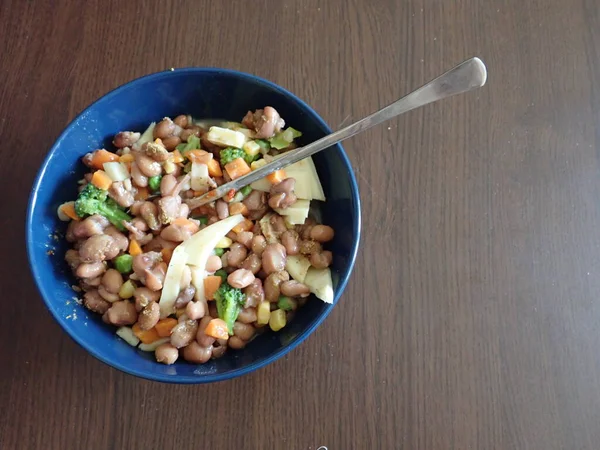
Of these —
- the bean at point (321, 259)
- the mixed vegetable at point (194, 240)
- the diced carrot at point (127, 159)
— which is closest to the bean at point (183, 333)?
the mixed vegetable at point (194, 240)

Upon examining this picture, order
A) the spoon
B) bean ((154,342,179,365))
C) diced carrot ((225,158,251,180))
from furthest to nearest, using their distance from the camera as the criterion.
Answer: diced carrot ((225,158,251,180))
bean ((154,342,179,365))
the spoon

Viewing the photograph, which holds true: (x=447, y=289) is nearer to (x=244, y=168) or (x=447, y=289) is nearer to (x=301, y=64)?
(x=244, y=168)

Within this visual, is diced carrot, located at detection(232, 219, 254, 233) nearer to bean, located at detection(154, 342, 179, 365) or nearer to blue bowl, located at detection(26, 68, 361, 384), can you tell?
blue bowl, located at detection(26, 68, 361, 384)

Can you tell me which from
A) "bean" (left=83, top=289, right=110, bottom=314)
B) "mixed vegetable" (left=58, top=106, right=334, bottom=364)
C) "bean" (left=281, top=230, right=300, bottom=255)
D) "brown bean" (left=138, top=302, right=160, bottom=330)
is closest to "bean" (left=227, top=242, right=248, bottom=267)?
"mixed vegetable" (left=58, top=106, right=334, bottom=364)

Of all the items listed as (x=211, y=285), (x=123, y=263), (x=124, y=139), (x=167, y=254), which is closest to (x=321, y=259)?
(x=211, y=285)

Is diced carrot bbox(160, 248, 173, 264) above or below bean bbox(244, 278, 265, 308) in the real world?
above

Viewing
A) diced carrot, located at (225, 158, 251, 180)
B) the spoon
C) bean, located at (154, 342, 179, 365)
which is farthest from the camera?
diced carrot, located at (225, 158, 251, 180)

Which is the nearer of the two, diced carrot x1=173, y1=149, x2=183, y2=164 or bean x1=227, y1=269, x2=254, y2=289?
bean x1=227, y1=269, x2=254, y2=289

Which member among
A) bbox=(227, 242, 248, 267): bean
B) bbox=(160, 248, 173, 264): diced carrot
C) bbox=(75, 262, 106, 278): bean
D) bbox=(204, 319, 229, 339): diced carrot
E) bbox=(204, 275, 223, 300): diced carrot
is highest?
bbox=(75, 262, 106, 278): bean
